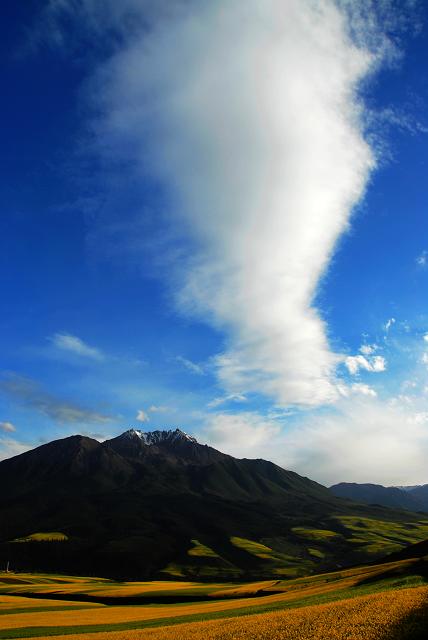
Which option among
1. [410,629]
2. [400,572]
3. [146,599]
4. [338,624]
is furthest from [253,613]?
[146,599]

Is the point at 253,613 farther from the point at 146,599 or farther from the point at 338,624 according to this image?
the point at 146,599

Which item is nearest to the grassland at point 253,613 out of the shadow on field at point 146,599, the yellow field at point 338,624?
the yellow field at point 338,624

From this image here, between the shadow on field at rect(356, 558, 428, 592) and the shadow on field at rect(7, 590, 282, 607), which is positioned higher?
the shadow on field at rect(356, 558, 428, 592)

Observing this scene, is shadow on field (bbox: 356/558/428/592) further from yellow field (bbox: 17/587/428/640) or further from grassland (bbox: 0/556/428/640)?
yellow field (bbox: 17/587/428/640)

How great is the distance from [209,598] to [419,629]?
74054mm

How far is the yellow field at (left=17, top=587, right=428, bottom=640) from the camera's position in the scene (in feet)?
93.6

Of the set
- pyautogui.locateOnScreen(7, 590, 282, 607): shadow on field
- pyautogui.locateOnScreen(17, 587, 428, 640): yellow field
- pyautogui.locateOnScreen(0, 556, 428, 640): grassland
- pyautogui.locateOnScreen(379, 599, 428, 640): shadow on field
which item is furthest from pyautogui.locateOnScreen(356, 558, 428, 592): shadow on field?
pyautogui.locateOnScreen(379, 599, 428, 640): shadow on field

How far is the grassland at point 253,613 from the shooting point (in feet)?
103

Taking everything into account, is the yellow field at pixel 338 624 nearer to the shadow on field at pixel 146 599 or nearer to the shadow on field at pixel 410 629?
the shadow on field at pixel 410 629

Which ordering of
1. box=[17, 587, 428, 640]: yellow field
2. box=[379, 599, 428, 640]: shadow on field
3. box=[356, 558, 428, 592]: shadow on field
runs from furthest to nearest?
box=[356, 558, 428, 592]: shadow on field → box=[17, 587, 428, 640]: yellow field → box=[379, 599, 428, 640]: shadow on field

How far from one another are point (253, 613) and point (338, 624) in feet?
81.7

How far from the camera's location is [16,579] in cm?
16300

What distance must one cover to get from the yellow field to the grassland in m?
0.06

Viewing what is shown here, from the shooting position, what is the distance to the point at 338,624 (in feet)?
101
